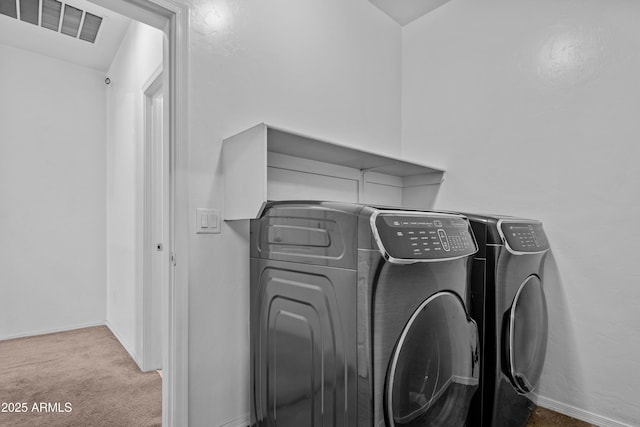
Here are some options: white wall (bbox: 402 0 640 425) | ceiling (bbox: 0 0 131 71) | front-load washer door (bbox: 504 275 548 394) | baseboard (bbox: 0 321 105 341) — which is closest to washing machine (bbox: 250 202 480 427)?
front-load washer door (bbox: 504 275 548 394)

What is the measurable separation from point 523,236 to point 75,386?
9.28ft

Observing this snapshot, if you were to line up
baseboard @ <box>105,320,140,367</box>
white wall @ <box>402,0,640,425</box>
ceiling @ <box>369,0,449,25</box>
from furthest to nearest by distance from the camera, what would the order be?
1. baseboard @ <box>105,320,140,367</box>
2. ceiling @ <box>369,0,449,25</box>
3. white wall @ <box>402,0,640,425</box>

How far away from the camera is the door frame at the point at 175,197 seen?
1432 mm

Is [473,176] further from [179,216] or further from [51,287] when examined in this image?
[51,287]

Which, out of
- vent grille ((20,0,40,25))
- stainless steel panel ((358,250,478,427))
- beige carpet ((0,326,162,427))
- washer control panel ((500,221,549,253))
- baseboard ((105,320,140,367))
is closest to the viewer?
stainless steel panel ((358,250,478,427))

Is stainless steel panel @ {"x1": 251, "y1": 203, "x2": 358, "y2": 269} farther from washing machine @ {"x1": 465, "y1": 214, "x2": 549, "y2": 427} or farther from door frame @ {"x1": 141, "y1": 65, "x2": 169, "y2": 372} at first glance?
door frame @ {"x1": 141, "y1": 65, "x2": 169, "y2": 372}

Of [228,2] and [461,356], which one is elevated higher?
[228,2]

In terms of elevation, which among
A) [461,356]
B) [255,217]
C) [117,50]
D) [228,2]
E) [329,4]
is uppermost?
[117,50]

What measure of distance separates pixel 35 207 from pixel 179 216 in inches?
113

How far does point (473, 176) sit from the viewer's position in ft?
7.41

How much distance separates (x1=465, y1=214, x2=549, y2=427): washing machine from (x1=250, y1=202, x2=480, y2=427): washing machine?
109 millimetres

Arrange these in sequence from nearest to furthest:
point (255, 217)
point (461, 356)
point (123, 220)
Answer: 1. point (461, 356)
2. point (255, 217)
3. point (123, 220)

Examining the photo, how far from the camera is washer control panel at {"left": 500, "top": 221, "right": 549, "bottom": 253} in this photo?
5.04ft

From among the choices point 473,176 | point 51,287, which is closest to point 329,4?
point 473,176
